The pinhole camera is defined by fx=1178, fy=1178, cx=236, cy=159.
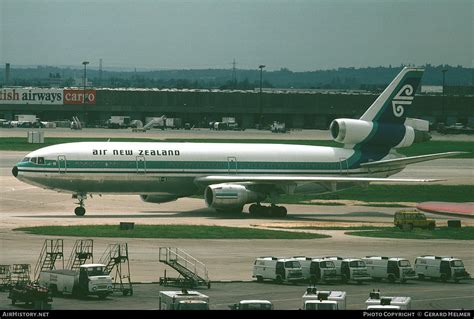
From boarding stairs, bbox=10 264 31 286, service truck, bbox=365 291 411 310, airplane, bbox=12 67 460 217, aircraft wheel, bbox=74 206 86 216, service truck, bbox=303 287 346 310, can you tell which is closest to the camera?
service truck, bbox=365 291 411 310

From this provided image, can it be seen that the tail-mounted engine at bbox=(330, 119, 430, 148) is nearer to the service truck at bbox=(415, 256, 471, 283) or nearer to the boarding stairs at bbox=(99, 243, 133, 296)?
the boarding stairs at bbox=(99, 243, 133, 296)

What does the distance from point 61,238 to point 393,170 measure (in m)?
34.3

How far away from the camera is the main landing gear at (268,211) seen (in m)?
91.6

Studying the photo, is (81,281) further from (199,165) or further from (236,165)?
(236,165)

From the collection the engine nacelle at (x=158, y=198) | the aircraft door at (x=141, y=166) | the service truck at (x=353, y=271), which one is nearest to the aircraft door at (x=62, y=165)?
the aircraft door at (x=141, y=166)

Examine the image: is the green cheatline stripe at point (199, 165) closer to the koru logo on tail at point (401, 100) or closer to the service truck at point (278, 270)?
the koru logo on tail at point (401, 100)

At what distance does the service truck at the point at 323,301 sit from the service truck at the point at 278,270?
791 centimetres

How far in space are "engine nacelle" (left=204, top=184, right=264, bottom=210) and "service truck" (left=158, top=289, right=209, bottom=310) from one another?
131 feet

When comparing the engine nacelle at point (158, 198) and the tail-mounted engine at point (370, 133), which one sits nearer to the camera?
the engine nacelle at point (158, 198)

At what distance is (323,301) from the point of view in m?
46.7

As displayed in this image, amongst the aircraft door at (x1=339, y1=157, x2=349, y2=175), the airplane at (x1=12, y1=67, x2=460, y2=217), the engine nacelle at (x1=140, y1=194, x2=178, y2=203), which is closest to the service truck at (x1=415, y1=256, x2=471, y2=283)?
the airplane at (x1=12, y1=67, x2=460, y2=217)

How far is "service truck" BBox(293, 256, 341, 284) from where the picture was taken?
5872cm

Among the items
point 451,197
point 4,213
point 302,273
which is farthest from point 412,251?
point 451,197

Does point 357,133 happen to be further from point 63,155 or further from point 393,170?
point 63,155
